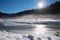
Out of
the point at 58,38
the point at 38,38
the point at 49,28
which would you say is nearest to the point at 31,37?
the point at 38,38

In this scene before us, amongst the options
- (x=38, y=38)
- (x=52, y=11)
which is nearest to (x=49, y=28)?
(x=52, y=11)

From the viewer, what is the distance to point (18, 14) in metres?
1.61

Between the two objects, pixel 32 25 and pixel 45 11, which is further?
pixel 32 25

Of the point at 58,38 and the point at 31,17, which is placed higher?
the point at 31,17

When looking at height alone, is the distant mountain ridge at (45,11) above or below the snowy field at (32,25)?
above

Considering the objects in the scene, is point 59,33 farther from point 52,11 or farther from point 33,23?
point 33,23

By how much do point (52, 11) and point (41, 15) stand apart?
0.16 meters

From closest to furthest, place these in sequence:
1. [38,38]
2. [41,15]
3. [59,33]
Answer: [38,38] → [59,33] → [41,15]

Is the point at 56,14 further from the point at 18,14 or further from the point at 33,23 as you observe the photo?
the point at 18,14

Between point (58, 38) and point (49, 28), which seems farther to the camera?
point (49, 28)

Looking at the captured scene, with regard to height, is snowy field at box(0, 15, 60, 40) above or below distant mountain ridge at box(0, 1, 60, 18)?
below

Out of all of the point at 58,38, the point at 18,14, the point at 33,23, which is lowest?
the point at 58,38

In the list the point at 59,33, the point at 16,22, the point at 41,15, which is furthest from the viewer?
the point at 16,22

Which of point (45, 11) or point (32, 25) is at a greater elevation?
point (45, 11)
